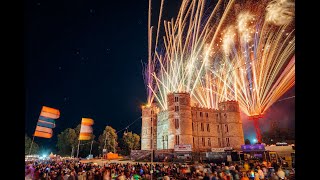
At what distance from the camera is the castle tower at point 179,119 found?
5631 centimetres

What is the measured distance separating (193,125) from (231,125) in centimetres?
1184

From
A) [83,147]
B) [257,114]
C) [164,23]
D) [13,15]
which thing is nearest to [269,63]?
[257,114]

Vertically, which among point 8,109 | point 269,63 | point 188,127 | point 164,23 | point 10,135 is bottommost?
point 10,135

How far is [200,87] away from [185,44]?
22.3 metres

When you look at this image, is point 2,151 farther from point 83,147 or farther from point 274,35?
point 83,147

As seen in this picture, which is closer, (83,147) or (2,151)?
(2,151)

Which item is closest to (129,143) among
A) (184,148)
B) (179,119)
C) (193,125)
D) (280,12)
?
(193,125)

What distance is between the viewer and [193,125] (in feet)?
203

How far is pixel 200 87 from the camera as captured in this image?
60438 mm

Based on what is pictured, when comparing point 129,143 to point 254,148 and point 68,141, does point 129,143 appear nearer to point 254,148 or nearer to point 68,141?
point 68,141

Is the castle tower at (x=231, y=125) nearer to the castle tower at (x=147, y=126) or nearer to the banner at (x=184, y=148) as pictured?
the castle tower at (x=147, y=126)

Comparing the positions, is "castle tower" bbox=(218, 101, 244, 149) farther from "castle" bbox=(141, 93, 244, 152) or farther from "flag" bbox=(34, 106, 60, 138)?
"flag" bbox=(34, 106, 60, 138)

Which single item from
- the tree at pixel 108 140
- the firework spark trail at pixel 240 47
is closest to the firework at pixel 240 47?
the firework spark trail at pixel 240 47

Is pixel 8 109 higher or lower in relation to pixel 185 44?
lower
